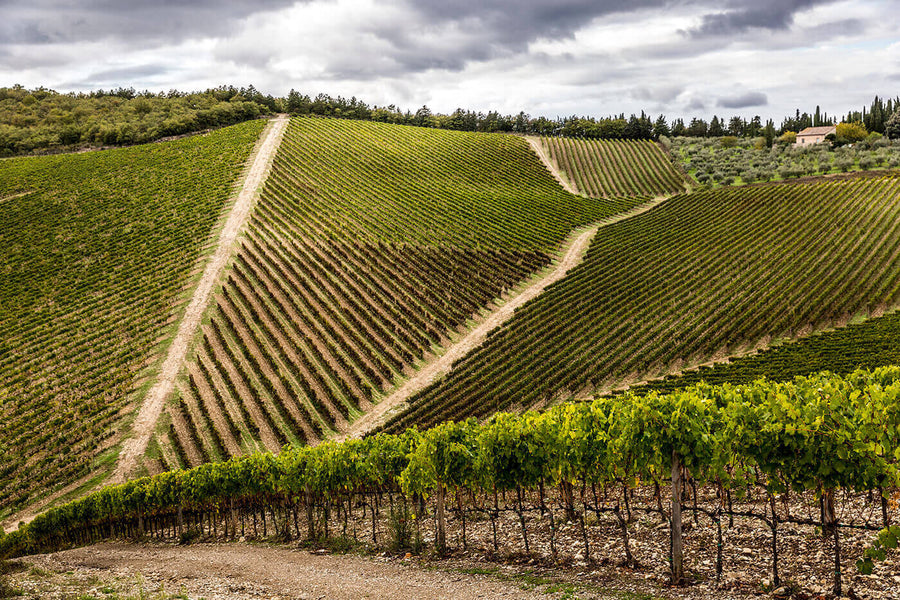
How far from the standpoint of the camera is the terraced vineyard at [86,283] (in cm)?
3869

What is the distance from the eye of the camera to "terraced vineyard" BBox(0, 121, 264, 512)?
38.7 m

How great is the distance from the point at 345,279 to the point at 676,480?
5001 cm

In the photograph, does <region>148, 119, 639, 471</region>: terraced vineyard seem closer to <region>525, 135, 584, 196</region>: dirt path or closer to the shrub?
<region>525, 135, 584, 196</region>: dirt path

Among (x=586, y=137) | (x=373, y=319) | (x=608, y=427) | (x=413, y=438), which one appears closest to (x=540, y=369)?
(x=373, y=319)

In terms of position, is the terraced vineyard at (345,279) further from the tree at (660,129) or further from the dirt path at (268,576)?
the tree at (660,129)

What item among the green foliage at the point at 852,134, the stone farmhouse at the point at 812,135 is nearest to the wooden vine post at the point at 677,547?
the green foliage at the point at 852,134

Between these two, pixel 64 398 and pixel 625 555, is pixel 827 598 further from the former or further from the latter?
pixel 64 398

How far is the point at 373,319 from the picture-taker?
5459 centimetres

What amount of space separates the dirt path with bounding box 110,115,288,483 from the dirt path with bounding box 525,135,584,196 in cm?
5714

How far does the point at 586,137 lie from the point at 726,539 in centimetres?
16180

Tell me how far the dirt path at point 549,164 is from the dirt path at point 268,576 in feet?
314

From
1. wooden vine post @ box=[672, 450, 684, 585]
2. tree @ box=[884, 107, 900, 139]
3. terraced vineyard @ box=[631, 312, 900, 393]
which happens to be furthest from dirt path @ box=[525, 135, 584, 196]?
wooden vine post @ box=[672, 450, 684, 585]

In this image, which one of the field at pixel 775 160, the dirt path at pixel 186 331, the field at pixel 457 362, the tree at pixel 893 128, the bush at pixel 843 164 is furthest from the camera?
the tree at pixel 893 128

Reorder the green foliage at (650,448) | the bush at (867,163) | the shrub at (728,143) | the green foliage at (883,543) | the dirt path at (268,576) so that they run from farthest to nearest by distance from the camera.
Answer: the shrub at (728,143) → the bush at (867,163) → the dirt path at (268,576) → the green foliage at (650,448) → the green foliage at (883,543)
